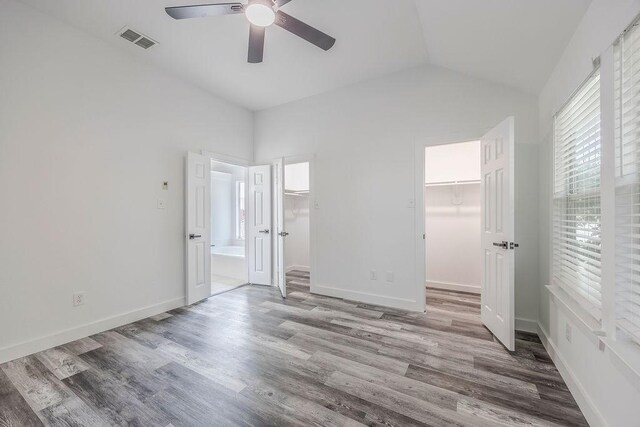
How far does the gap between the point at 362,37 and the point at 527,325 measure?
3.47m

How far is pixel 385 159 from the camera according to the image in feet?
Answer: 11.5

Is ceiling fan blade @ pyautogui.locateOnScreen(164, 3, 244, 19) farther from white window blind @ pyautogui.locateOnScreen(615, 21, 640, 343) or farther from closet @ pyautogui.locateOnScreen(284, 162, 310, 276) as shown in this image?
closet @ pyautogui.locateOnScreen(284, 162, 310, 276)

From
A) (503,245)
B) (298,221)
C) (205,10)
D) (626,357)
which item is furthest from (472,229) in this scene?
(205,10)

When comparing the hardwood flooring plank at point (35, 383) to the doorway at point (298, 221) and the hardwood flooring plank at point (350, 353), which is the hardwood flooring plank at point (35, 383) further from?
the doorway at point (298, 221)

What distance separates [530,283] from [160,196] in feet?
14.4

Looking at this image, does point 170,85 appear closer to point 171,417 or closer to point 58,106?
point 58,106

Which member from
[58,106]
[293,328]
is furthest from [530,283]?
[58,106]

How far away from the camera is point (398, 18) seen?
7.92 feet

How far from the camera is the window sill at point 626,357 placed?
1.11 metres

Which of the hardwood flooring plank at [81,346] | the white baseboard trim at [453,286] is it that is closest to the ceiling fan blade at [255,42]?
the hardwood flooring plank at [81,346]

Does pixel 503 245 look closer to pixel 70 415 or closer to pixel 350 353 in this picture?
pixel 350 353

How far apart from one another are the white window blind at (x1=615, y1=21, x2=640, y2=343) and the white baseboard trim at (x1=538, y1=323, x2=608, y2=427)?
60 centimetres

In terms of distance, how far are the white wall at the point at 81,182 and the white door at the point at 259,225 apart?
48.1 inches

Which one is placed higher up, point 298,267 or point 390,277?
point 390,277
